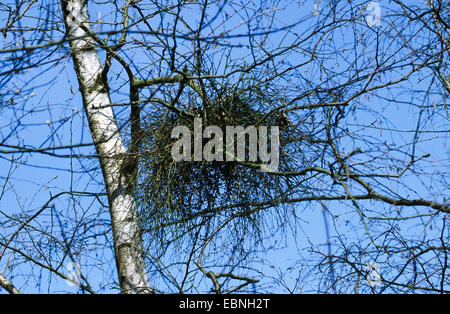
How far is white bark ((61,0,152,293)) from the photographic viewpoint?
1.61 metres

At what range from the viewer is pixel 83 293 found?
1403mm

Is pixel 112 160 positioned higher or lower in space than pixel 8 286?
higher

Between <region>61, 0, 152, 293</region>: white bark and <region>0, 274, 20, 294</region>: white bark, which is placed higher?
<region>61, 0, 152, 293</region>: white bark

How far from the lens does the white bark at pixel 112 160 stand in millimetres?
1612

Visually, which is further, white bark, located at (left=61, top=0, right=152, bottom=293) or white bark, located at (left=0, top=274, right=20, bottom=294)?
white bark, located at (left=61, top=0, right=152, bottom=293)

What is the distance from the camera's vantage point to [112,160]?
1.82m

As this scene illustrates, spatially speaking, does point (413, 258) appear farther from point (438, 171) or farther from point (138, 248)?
point (138, 248)

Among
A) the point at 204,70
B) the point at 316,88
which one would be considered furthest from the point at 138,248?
the point at 316,88

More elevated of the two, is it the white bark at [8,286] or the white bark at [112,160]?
the white bark at [112,160]

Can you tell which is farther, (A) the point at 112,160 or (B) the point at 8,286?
(A) the point at 112,160

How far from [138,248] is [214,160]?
15.3 inches

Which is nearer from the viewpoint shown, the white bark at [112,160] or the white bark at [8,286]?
the white bark at [8,286]
